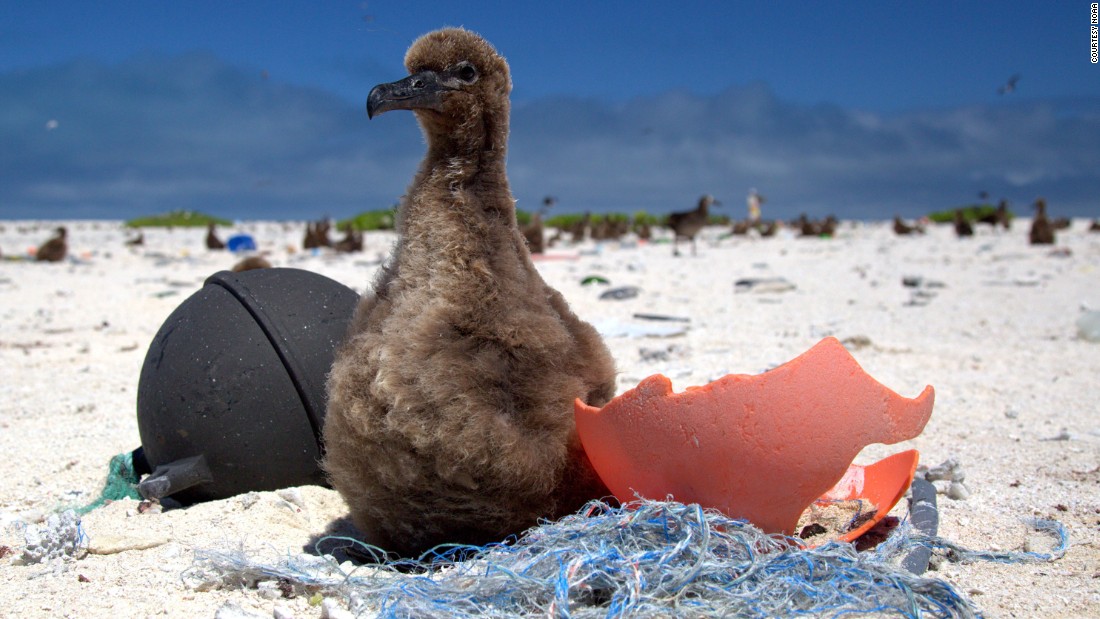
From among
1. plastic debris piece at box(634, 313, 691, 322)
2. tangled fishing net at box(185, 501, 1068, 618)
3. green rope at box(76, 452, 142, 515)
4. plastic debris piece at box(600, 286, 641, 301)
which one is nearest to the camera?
tangled fishing net at box(185, 501, 1068, 618)

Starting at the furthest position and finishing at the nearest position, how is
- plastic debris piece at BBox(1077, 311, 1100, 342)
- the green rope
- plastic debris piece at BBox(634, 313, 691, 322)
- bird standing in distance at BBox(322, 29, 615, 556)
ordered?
plastic debris piece at BBox(634, 313, 691, 322) → plastic debris piece at BBox(1077, 311, 1100, 342) → the green rope → bird standing in distance at BBox(322, 29, 615, 556)

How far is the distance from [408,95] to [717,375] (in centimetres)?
406

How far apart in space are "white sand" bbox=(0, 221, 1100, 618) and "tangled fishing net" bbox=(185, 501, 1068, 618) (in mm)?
377

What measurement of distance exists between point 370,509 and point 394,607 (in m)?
0.59

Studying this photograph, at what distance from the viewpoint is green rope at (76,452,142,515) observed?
13.6 ft

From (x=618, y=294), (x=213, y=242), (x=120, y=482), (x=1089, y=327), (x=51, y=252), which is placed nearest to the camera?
(x=120, y=482)

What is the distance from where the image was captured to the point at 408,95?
302 centimetres

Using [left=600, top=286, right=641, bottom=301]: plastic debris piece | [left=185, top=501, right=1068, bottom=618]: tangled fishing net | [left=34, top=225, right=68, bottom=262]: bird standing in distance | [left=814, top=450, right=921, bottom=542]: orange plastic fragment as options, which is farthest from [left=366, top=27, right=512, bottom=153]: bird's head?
[left=34, top=225, right=68, bottom=262]: bird standing in distance

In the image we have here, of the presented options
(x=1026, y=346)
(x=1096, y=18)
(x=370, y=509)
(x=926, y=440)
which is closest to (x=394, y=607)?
(x=370, y=509)

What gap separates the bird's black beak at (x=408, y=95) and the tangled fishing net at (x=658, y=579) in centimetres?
153

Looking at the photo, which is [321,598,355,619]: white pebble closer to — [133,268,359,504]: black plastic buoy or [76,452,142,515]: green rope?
[133,268,359,504]: black plastic buoy

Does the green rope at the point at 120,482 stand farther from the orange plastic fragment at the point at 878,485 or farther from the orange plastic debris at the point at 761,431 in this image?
the orange plastic fragment at the point at 878,485

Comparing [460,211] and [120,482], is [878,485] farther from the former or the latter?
[120,482]

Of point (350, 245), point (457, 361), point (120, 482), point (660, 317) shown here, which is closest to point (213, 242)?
point (350, 245)
